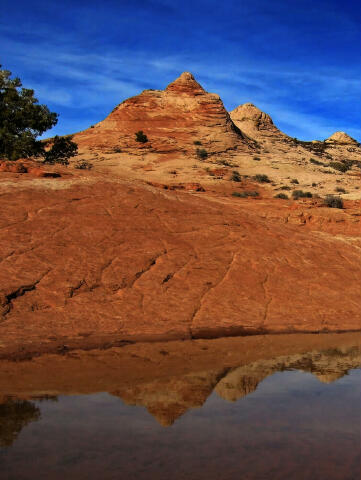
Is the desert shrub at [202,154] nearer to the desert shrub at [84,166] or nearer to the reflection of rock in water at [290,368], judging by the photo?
the desert shrub at [84,166]

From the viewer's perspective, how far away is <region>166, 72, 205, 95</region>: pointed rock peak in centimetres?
5528

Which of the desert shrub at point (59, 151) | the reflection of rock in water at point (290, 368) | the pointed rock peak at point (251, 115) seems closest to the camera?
the reflection of rock in water at point (290, 368)

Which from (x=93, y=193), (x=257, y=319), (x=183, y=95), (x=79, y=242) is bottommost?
(x=257, y=319)

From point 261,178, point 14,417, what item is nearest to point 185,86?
point 261,178

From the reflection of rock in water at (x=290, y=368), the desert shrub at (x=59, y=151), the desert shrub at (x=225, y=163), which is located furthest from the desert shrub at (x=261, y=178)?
the reflection of rock in water at (x=290, y=368)

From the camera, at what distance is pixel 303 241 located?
14031 millimetres

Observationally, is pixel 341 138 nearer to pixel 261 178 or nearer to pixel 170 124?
pixel 170 124

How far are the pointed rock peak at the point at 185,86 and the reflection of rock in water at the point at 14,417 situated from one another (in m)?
53.0

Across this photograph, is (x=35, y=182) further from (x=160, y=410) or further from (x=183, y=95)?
(x=183, y=95)

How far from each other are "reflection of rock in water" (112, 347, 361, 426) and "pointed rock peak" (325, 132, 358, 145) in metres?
76.5

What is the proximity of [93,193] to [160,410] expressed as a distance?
9309mm

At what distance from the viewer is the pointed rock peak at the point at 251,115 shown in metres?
67.3

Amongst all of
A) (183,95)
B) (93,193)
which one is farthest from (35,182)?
(183,95)

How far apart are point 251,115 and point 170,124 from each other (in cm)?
2026
